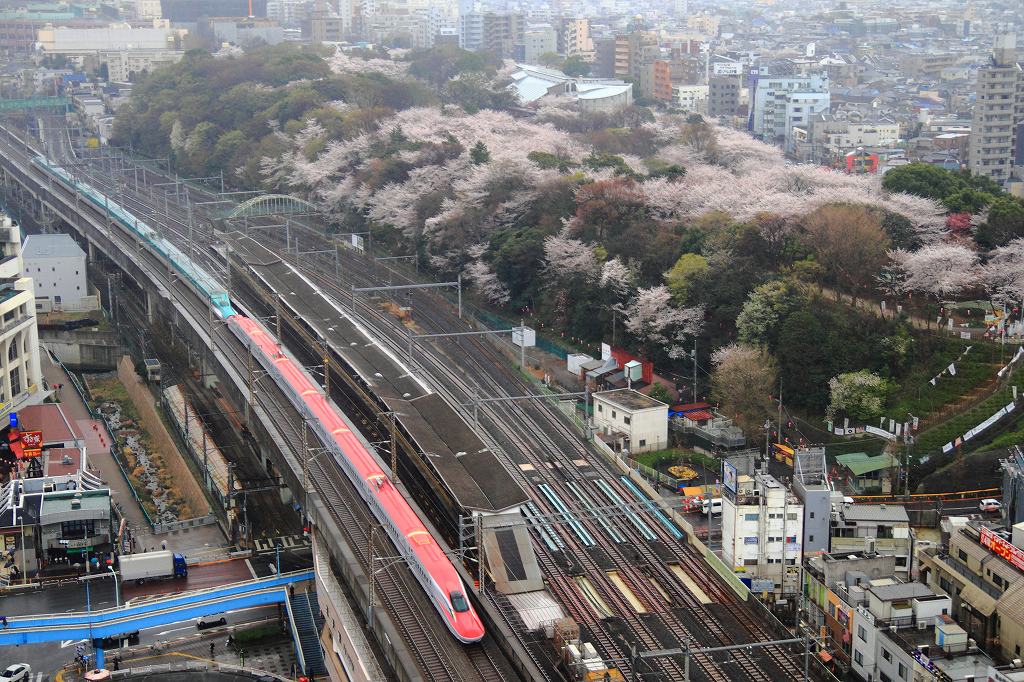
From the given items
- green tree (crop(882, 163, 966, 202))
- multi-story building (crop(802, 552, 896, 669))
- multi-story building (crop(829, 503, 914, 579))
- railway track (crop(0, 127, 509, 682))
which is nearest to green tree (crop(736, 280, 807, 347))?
multi-story building (crop(829, 503, 914, 579))

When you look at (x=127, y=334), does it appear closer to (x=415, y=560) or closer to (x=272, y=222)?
(x=272, y=222)

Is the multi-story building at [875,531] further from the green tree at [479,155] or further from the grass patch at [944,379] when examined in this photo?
the green tree at [479,155]

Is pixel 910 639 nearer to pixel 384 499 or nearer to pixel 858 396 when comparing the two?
pixel 384 499

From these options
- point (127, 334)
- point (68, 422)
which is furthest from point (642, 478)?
point (127, 334)

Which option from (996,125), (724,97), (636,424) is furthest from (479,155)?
(724,97)

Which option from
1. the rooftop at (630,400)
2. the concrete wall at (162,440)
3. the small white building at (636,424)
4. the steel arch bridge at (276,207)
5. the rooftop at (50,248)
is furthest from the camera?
the steel arch bridge at (276,207)

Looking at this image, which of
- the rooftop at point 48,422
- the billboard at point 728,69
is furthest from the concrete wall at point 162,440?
the billboard at point 728,69

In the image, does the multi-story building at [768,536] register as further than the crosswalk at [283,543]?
No

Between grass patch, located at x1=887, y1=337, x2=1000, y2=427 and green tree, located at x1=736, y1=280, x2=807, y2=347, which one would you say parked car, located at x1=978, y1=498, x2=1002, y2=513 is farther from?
green tree, located at x1=736, y1=280, x2=807, y2=347

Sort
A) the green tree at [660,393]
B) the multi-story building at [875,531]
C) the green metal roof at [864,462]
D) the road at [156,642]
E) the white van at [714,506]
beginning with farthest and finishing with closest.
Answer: the green tree at [660,393]
the green metal roof at [864,462]
the white van at [714,506]
the multi-story building at [875,531]
the road at [156,642]
